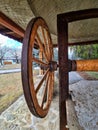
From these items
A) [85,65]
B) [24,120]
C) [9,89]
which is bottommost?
[24,120]

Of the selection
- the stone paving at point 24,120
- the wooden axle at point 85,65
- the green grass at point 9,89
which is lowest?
the stone paving at point 24,120

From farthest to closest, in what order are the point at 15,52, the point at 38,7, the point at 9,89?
the point at 15,52 < the point at 9,89 < the point at 38,7

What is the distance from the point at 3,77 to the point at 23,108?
2.50 m

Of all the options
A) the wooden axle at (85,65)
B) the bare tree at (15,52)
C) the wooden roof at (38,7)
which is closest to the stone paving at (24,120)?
the wooden axle at (85,65)

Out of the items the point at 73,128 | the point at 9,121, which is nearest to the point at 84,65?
→ the point at 73,128

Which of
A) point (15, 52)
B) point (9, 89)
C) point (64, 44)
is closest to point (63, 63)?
point (64, 44)

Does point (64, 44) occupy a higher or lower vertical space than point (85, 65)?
higher

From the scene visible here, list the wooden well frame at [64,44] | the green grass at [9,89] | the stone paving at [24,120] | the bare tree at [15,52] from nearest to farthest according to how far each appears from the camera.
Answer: the wooden well frame at [64,44], the stone paving at [24,120], the green grass at [9,89], the bare tree at [15,52]

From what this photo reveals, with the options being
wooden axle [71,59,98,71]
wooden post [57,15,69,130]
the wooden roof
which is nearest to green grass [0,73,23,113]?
the wooden roof

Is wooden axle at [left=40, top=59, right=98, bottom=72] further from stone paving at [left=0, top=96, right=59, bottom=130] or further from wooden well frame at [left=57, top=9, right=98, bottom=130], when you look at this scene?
stone paving at [left=0, top=96, right=59, bottom=130]

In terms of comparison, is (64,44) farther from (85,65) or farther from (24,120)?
(24,120)

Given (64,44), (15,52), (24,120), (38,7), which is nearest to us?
(64,44)

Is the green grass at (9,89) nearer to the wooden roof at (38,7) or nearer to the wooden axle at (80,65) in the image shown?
the wooden roof at (38,7)

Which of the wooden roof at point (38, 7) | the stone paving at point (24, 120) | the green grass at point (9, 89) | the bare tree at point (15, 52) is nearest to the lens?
the wooden roof at point (38, 7)
